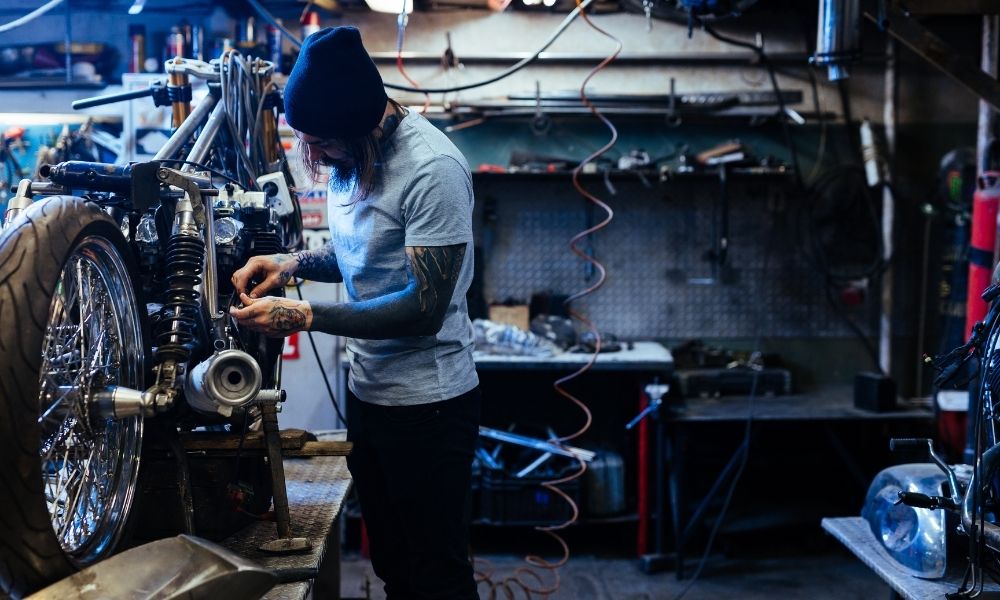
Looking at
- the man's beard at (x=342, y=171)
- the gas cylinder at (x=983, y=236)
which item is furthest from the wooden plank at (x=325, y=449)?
the gas cylinder at (x=983, y=236)

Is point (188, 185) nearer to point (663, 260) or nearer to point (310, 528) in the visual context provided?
point (310, 528)

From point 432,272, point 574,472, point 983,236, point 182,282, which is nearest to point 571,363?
point 574,472

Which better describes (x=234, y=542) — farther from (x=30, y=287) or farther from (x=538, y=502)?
(x=538, y=502)

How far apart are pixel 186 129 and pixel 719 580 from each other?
2666 mm

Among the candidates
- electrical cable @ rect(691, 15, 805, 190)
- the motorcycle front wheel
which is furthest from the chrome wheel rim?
electrical cable @ rect(691, 15, 805, 190)

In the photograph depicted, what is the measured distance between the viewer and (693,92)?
13.5 ft

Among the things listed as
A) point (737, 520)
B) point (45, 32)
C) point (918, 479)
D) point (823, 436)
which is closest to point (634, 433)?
point (737, 520)

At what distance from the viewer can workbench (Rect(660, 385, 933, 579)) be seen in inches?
136

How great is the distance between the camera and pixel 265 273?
1827mm

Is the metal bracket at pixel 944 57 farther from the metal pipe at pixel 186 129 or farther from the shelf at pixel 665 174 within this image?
the metal pipe at pixel 186 129

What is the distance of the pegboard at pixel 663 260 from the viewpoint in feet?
13.7

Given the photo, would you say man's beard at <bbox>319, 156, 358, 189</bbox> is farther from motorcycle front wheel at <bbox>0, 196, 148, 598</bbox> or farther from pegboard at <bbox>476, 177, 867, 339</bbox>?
pegboard at <bbox>476, 177, 867, 339</bbox>

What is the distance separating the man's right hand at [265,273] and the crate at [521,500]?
1.94 m

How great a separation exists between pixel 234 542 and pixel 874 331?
11.2 feet
